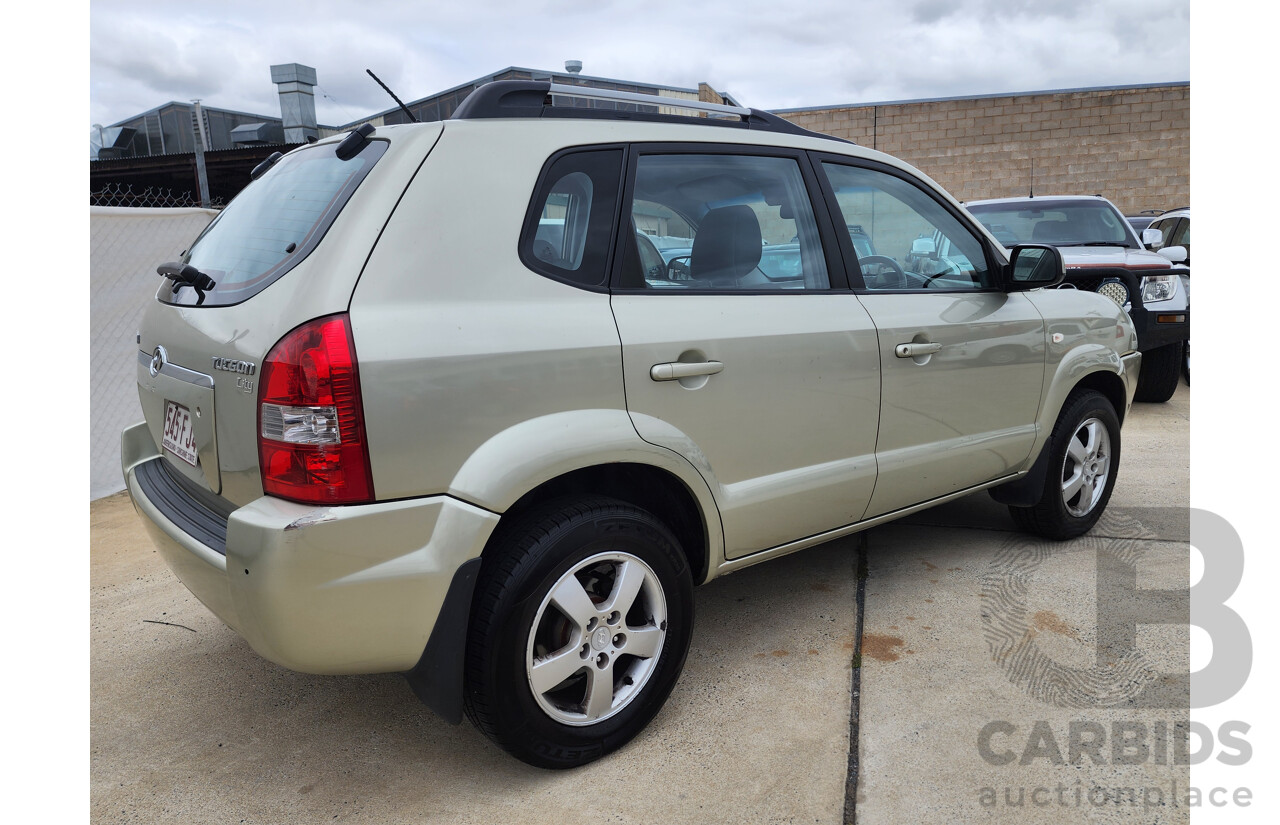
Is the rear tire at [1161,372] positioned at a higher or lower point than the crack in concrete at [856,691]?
higher

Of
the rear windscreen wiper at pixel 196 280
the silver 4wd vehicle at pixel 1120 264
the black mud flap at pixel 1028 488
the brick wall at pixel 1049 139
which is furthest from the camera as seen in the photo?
the brick wall at pixel 1049 139

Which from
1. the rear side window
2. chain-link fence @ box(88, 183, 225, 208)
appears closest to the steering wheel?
the rear side window

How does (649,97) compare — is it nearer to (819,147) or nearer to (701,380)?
(819,147)

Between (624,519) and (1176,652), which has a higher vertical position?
(624,519)

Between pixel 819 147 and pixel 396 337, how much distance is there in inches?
68.7

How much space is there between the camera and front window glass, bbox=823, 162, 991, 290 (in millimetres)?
3039

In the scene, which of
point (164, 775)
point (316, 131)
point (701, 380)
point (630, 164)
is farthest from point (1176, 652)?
point (316, 131)

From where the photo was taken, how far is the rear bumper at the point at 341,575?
6.23ft

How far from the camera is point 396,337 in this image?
76.7 inches

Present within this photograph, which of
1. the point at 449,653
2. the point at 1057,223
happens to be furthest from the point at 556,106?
the point at 1057,223

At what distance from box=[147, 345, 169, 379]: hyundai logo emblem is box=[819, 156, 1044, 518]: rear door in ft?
6.95

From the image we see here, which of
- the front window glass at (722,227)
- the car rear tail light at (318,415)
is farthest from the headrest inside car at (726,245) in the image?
the car rear tail light at (318,415)

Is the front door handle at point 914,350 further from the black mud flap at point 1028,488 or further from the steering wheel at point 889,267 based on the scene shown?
the black mud flap at point 1028,488

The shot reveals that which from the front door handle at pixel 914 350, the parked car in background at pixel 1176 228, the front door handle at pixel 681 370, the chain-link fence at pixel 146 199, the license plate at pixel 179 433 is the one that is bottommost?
the license plate at pixel 179 433
